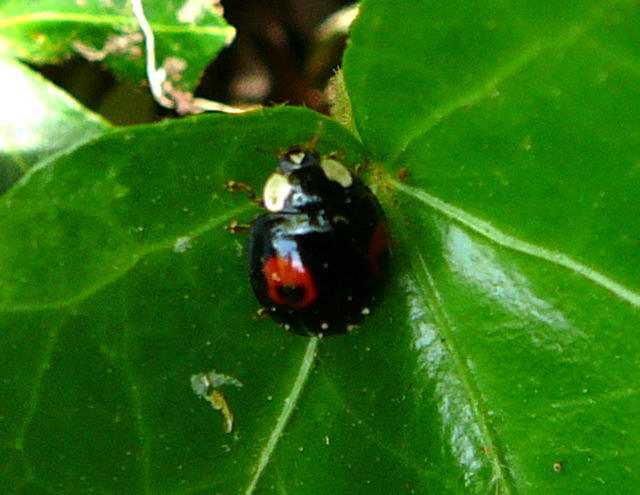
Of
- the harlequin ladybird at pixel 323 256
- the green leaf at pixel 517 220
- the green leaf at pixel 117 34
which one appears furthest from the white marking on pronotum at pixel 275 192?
the green leaf at pixel 117 34

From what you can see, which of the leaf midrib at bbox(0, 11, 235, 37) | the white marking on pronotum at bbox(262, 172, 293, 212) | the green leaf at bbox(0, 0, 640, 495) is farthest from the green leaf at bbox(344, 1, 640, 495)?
the leaf midrib at bbox(0, 11, 235, 37)

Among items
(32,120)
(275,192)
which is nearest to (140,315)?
(275,192)

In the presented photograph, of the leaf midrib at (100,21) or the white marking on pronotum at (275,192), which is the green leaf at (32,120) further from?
the white marking on pronotum at (275,192)

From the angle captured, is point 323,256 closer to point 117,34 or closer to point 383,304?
point 383,304

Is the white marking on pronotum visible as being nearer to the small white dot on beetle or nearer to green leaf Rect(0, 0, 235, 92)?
the small white dot on beetle

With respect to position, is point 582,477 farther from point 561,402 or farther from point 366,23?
point 366,23

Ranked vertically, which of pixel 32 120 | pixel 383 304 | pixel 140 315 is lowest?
pixel 383 304
